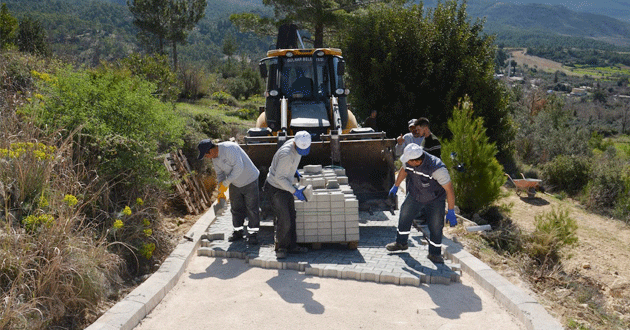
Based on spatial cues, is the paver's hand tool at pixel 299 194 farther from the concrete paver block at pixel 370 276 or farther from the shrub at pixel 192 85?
the shrub at pixel 192 85

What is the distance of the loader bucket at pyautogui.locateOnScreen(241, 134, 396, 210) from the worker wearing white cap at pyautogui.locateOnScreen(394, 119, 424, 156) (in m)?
0.33

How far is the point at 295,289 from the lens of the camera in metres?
6.23

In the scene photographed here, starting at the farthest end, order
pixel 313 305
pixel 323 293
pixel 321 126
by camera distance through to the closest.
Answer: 1. pixel 321 126
2. pixel 323 293
3. pixel 313 305

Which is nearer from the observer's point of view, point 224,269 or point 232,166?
point 224,269

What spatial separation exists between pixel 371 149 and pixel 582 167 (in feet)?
29.7

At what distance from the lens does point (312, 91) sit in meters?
10.5

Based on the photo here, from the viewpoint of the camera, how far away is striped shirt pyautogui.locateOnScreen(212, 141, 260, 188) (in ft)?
24.0

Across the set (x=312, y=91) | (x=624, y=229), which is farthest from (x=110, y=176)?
(x=624, y=229)

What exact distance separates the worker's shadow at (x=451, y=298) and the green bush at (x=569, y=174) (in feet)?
33.6

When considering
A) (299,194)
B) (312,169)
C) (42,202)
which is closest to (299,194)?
(299,194)

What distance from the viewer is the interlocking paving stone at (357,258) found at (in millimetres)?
6504

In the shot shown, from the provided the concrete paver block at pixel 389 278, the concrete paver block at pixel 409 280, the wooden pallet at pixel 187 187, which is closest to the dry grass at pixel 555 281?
the concrete paver block at pixel 409 280

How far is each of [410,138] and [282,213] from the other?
3038mm

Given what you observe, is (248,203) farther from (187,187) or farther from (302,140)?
(187,187)
